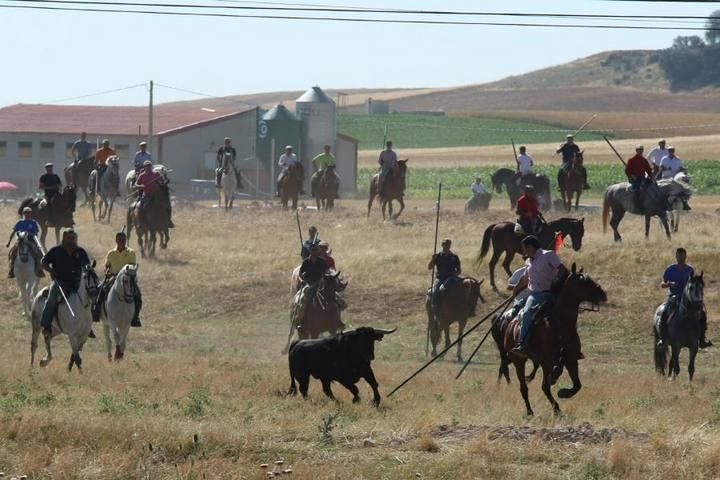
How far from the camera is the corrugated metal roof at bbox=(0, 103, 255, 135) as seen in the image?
7762cm

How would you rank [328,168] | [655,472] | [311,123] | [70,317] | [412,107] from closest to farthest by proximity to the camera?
[655,472]
[70,317]
[328,168]
[311,123]
[412,107]

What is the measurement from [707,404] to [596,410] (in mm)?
1943

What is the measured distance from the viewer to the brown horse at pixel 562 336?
63.2ft

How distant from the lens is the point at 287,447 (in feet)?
54.7

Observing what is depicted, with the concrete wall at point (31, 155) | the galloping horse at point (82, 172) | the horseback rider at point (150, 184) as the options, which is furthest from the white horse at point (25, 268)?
the concrete wall at point (31, 155)

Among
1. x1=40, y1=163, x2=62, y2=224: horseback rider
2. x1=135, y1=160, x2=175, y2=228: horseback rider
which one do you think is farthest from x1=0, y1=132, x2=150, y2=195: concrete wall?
x1=40, y1=163, x2=62, y2=224: horseback rider

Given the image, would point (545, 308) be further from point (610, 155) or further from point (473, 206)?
point (610, 155)

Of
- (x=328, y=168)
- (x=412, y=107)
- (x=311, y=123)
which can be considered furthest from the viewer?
(x=412, y=107)

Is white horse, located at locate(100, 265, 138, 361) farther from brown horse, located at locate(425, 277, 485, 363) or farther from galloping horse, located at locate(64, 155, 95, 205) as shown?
galloping horse, located at locate(64, 155, 95, 205)

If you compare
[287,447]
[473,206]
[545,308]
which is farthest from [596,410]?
[473,206]

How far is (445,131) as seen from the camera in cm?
13450

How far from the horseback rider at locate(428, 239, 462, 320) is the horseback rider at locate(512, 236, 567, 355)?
10.3 m

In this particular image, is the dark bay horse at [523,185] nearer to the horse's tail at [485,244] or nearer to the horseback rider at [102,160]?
the horseback rider at [102,160]

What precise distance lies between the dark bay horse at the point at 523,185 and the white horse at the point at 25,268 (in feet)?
65.6
